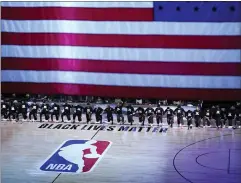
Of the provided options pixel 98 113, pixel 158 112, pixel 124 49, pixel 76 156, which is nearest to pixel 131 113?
pixel 158 112

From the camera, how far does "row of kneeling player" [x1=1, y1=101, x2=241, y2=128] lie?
15.4 meters

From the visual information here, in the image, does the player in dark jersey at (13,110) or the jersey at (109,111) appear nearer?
the jersey at (109,111)

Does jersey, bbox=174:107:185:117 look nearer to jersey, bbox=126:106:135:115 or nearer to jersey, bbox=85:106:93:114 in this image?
jersey, bbox=126:106:135:115

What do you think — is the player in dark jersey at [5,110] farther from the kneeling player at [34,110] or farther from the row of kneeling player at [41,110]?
the kneeling player at [34,110]

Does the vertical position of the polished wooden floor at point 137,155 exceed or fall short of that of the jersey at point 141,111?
it falls short

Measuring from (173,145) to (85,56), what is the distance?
17.8ft

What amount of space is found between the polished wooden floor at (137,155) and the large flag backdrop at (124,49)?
1994 millimetres

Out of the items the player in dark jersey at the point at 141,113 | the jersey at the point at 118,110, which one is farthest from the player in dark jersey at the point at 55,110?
the player in dark jersey at the point at 141,113

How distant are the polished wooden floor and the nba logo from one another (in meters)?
0.21

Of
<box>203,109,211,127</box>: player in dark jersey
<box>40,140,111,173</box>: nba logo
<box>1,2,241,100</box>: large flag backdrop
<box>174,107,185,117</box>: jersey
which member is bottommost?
<box>40,140,111,173</box>: nba logo

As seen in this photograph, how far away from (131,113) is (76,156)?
12.6 ft

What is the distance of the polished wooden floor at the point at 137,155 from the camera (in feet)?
35.4

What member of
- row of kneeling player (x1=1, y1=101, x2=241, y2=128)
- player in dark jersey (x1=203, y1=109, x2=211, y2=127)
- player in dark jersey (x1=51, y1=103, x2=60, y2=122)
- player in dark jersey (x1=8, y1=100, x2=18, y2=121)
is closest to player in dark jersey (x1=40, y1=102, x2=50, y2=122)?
row of kneeling player (x1=1, y1=101, x2=241, y2=128)

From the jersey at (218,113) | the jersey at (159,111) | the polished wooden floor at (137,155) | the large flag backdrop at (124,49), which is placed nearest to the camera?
the polished wooden floor at (137,155)
